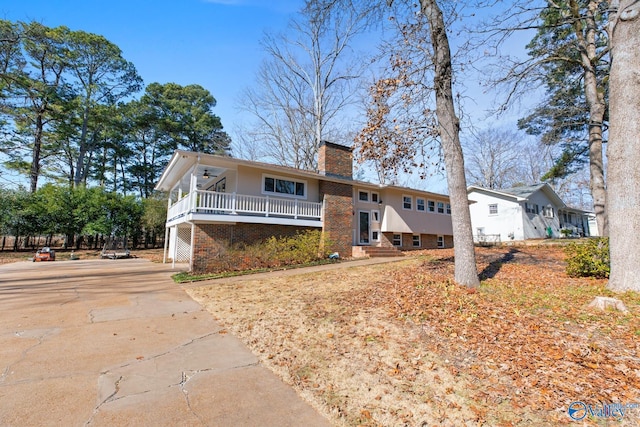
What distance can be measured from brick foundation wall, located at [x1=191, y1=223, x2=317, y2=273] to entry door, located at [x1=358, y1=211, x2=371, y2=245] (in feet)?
16.4

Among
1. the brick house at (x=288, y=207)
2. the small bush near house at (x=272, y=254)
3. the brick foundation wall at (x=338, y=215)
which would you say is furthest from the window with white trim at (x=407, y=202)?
the small bush near house at (x=272, y=254)

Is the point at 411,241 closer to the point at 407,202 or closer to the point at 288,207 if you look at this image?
the point at 407,202

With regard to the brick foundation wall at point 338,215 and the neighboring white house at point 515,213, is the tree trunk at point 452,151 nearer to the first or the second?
the brick foundation wall at point 338,215

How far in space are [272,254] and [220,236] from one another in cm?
221

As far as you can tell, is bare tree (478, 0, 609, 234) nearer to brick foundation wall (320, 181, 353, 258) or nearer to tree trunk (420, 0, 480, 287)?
tree trunk (420, 0, 480, 287)

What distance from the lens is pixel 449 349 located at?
12.3ft

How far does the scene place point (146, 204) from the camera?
86.5 feet

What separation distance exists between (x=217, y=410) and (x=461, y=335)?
3233mm

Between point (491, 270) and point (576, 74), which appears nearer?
point (491, 270)

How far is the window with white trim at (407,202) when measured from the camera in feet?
61.3

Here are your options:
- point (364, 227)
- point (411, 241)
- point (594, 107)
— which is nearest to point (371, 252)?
point (364, 227)

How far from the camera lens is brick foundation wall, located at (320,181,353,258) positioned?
14492 millimetres

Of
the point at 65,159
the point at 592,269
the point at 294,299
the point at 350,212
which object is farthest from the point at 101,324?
the point at 65,159

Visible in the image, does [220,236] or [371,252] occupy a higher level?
[220,236]
